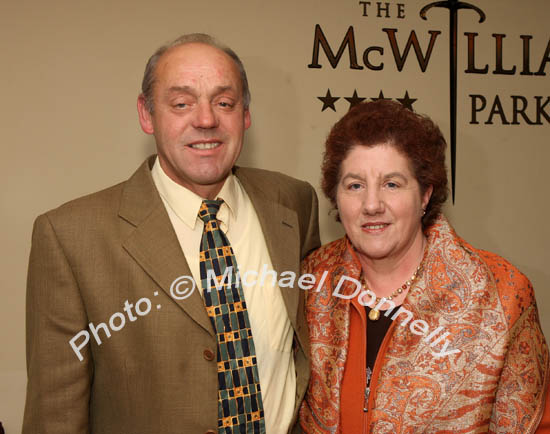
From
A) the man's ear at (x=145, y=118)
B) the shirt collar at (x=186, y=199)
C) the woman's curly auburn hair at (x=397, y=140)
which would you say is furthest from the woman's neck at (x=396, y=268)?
the man's ear at (x=145, y=118)

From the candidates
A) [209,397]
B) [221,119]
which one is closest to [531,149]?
[221,119]

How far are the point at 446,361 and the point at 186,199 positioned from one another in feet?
3.06

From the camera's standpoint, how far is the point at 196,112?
162cm

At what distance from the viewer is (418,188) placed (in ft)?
5.59

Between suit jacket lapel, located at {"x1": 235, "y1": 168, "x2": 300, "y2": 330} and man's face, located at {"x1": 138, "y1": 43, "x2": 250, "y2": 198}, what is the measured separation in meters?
0.23

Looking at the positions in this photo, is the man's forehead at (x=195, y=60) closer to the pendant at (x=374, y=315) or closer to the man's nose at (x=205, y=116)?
the man's nose at (x=205, y=116)

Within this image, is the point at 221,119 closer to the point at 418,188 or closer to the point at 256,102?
the point at 418,188

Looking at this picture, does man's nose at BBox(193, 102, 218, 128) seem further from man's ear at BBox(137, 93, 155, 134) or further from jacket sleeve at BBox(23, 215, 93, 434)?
jacket sleeve at BBox(23, 215, 93, 434)

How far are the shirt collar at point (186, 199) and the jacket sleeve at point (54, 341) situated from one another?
13.9 inches

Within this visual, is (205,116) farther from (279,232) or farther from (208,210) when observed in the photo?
(279,232)

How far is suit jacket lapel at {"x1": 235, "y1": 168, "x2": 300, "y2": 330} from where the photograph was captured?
5.63ft

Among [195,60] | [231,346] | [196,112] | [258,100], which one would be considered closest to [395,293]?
[231,346]

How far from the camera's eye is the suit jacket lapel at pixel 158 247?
153 cm

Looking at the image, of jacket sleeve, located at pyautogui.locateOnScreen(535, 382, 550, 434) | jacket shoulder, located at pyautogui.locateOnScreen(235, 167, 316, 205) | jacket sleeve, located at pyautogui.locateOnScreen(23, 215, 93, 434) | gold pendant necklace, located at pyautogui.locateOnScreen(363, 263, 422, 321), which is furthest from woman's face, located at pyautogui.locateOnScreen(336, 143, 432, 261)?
jacket sleeve, located at pyautogui.locateOnScreen(23, 215, 93, 434)
